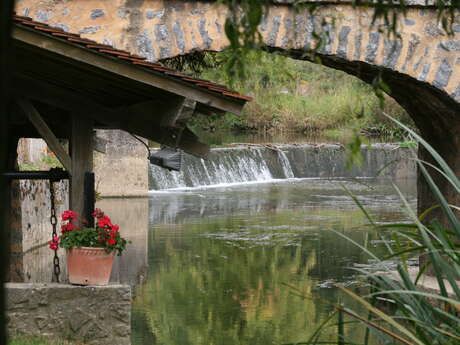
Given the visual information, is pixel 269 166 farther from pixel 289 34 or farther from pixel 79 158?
pixel 79 158

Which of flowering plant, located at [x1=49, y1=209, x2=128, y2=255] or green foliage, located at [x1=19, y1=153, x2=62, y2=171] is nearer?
flowering plant, located at [x1=49, y1=209, x2=128, y2=255]

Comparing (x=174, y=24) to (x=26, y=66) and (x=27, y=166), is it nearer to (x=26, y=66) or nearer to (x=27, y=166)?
(x=26, y=66)

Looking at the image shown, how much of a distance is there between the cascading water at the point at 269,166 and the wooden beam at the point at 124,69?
1417cm

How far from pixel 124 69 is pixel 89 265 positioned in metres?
1.25

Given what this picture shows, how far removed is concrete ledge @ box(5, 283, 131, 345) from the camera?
5520mm

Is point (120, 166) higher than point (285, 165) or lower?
lower

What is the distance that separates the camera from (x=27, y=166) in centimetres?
1119

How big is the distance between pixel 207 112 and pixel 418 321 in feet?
11.4

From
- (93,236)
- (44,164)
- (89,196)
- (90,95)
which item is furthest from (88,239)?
(44,164)

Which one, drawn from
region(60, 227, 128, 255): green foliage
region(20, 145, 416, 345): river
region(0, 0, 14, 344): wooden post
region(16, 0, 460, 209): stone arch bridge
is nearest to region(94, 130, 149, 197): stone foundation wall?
region(20, 145, 416, 345): river

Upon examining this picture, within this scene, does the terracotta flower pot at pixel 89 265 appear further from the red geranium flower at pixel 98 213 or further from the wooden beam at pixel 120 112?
the wooden beam at pixel 120 112

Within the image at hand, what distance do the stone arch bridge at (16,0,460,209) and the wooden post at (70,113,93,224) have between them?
1401mm

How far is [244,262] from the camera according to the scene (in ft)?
35.5

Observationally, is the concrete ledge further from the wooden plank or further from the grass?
the wooden plank
